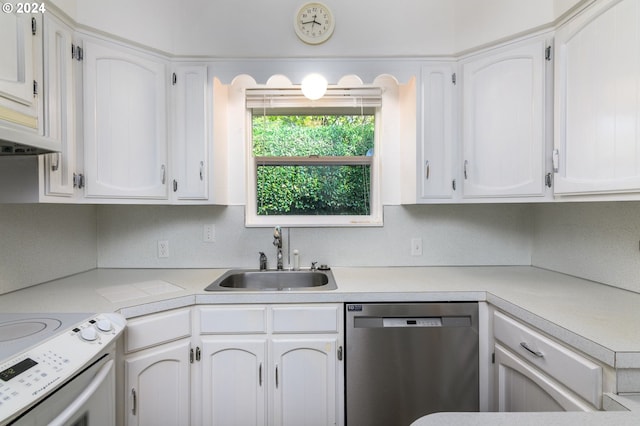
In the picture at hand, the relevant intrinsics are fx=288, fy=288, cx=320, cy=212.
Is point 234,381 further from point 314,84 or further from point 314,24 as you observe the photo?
point 314,24

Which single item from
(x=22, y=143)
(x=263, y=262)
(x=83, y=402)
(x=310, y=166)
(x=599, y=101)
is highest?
(x=599, y=101)

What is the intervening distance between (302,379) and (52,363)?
0.99 m

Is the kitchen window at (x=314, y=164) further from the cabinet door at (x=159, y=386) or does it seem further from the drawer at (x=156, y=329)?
the cabinet door at (x=159, y=386)

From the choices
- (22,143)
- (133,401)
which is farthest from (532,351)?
(22,143)

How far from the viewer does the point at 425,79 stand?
1715 mm

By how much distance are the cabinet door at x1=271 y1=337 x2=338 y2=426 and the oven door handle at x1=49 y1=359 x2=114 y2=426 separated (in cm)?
67

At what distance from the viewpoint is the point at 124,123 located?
1.52 metres

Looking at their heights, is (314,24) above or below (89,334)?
above

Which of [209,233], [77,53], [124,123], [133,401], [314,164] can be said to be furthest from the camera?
[314,164]

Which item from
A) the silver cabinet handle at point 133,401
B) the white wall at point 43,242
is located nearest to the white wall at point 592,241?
the silver cabinet handle at point 133,401

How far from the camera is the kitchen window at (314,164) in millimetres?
2123

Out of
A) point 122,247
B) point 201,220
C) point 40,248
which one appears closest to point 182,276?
point 201,220

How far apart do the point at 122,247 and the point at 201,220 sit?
1.87ft

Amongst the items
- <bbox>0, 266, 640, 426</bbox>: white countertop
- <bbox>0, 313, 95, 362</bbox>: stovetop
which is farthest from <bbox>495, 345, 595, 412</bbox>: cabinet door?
<bbox>0, 313, 95, 362</bbox>: stovetop
